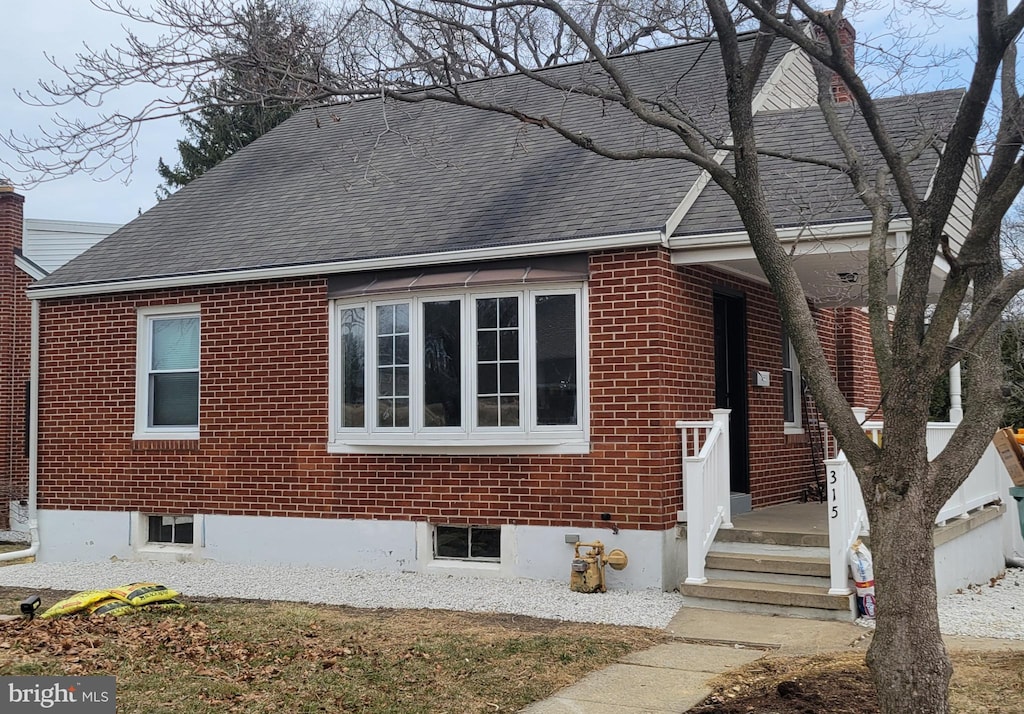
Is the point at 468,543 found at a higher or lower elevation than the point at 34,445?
lower

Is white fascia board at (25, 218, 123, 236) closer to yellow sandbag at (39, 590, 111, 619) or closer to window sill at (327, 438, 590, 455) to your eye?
window sill at (327, 438, 590, 455)

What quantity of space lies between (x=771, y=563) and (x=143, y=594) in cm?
527

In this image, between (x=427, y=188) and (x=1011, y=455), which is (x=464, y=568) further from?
(x=1011, y=455)

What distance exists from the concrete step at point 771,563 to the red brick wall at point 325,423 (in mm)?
656

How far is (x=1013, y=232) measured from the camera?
42.0ft

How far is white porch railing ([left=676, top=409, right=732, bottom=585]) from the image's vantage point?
346 inches

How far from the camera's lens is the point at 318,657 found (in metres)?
6.69

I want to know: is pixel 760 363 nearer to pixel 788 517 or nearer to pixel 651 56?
pixel 788 517

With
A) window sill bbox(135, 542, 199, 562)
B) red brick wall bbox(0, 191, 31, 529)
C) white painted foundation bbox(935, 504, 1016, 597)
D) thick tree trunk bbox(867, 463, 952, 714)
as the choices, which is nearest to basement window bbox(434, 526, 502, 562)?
window sill bbox(135, 542, 199, 562)

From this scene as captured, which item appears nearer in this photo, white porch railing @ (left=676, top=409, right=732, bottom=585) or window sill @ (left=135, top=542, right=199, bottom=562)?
white porch railing @ (left=676, top=409, right=732, bottom=585)

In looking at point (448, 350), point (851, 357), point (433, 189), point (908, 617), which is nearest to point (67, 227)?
point (433, 189)

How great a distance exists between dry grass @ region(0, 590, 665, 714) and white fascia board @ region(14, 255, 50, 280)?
11.5 metres

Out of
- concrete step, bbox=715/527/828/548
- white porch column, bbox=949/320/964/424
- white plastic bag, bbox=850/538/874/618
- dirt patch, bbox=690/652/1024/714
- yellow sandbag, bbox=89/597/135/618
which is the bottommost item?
dirt patch, bbox=690/652/1024/714

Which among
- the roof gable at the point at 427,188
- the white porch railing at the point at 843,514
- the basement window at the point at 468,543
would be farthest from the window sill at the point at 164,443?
the white porch railing at the point at 843,514
